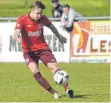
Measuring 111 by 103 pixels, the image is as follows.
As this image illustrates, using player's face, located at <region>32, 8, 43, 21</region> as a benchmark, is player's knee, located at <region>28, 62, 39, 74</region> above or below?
below

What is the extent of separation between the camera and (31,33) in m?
12.8

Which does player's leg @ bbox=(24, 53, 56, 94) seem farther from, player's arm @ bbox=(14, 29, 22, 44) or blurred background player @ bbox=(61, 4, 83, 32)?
blurred background player @ bbox=(61, 4, 83, 32)

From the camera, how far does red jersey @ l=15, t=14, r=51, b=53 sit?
1275cm

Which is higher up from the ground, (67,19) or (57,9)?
(57,9)

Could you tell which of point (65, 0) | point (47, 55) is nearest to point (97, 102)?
point (47, 55)

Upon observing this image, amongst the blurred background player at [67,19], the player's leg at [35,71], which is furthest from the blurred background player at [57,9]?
the player's leg at [35,71]

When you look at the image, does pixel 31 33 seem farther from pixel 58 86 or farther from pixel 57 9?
pixel 57 9

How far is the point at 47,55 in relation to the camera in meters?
12.8

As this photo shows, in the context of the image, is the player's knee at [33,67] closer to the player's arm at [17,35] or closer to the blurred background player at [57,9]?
the player's arm at [17,35]

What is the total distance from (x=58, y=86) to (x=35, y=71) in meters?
2.77

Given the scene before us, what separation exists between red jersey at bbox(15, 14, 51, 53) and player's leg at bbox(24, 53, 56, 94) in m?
0.16

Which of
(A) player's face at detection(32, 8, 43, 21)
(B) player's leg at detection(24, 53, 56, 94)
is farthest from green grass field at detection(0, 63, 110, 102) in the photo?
(A) player's face at detection(32, 8, 43, 21)

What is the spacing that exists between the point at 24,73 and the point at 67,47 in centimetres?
469

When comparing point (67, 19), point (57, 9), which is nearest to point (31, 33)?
point (67, 19)
